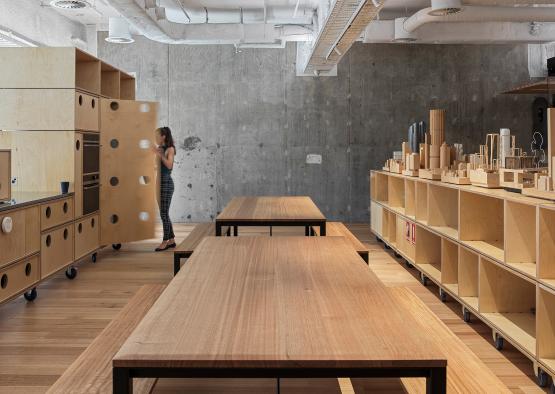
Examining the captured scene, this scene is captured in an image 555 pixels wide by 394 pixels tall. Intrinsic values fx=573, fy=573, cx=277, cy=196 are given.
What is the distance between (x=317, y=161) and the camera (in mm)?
10141

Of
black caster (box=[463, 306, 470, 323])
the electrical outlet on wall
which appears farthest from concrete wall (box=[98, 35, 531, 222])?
black caster (box=[463, 306, 470, 323])

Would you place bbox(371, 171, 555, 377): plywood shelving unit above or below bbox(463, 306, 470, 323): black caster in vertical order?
above

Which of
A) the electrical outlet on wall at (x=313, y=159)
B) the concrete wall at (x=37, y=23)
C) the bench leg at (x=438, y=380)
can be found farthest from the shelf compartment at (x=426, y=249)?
the concrete wall at (x=37, y=23)

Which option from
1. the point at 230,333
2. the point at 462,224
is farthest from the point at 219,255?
the point at 462,224

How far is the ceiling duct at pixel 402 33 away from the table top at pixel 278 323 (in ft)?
21.3

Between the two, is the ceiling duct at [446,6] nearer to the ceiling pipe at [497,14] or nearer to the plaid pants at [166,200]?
the ceiling pipe at [497,14]

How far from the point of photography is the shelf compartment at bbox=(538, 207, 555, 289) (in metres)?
2.96

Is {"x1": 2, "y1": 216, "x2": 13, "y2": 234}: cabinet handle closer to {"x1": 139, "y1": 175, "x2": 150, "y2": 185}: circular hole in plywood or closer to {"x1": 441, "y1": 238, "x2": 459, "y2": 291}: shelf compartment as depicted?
{"x1": 139, "y1": 175, "x2": 150, "y2": 185}: circular hole in plywood

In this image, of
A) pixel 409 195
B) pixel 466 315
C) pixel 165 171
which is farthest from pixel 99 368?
pixel 165 171

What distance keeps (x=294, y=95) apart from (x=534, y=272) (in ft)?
24.2

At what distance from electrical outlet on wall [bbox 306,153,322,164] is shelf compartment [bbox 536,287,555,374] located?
728 cm

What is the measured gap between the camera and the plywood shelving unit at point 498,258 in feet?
9.75

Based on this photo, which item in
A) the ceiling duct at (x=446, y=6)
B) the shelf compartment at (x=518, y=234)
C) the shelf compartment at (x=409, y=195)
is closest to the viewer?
the shelf compartment at (x=518, y=234)

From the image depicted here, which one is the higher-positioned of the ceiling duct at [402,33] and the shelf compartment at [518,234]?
the ceiling duct at [402,33]
